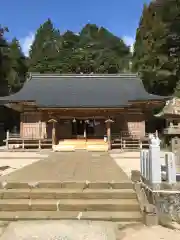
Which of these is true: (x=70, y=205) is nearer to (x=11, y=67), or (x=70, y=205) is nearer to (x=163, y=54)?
(x=163, y=54)

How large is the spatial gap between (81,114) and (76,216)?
18.2m

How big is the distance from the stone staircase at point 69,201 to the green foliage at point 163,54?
90.4 ft

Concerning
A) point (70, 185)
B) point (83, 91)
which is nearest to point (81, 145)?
point (83, 91)

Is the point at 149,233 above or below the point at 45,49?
below

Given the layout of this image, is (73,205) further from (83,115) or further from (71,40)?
(71,40)

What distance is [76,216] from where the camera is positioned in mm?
5270

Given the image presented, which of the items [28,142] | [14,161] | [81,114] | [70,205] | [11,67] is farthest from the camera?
[11,67]

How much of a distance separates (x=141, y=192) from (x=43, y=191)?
2.09 meters

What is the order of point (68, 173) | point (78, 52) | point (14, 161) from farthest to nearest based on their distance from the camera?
point (78, 52) < point (14, 161) < point (68, 173)

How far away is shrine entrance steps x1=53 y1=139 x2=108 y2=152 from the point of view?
840 inches

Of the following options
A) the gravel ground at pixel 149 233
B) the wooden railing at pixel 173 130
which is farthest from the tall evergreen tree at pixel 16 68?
the gravel ground at pixel 149 233

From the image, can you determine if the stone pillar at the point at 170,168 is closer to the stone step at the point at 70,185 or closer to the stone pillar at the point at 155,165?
the stone pillar at the point at 155,165

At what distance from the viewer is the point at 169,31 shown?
32875 millimetres

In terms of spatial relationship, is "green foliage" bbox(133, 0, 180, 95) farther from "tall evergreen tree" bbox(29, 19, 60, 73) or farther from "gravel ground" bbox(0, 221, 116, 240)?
"gravel ground" bbox(0, 221, 116, 240)
